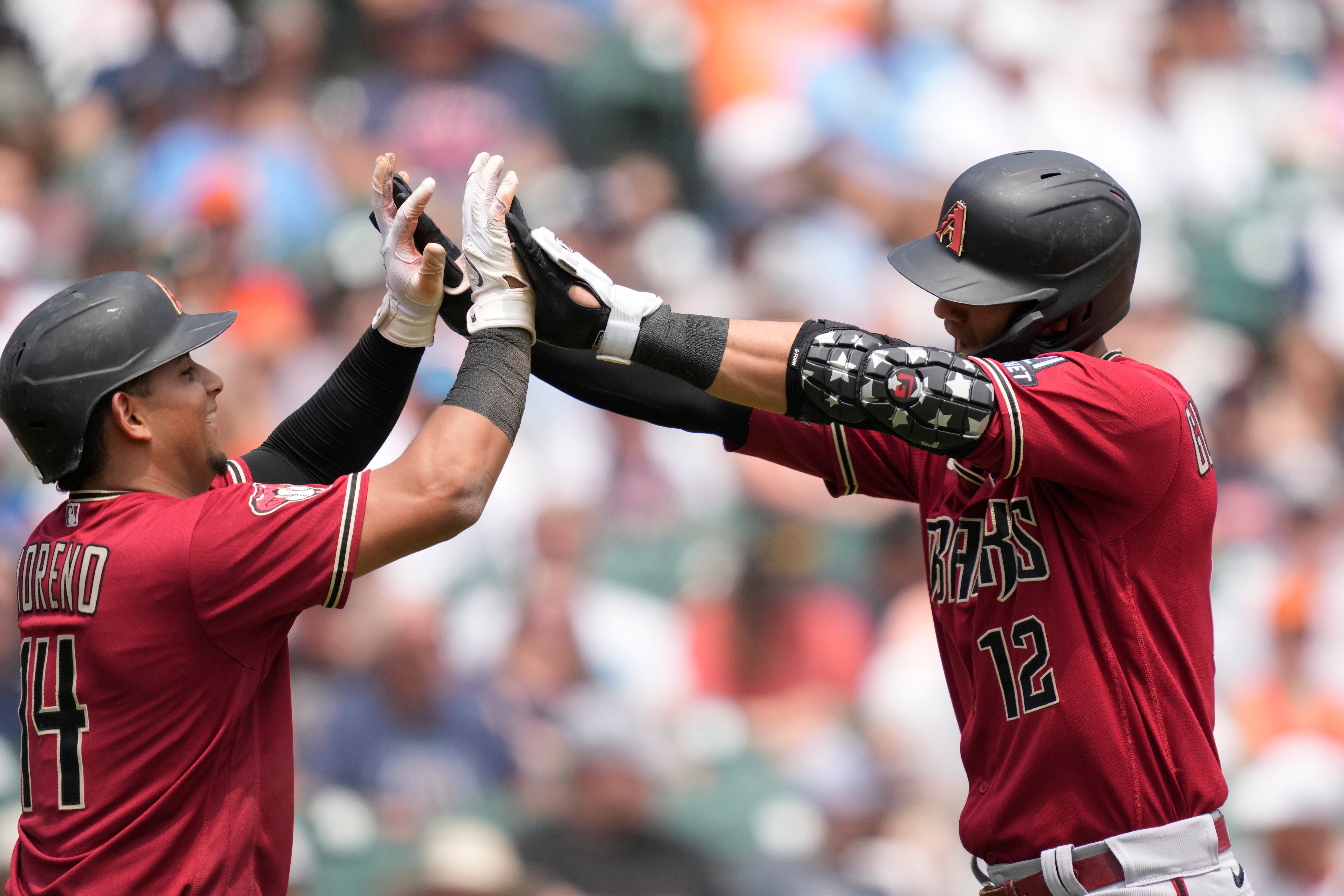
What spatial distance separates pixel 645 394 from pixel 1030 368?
2.98 feet

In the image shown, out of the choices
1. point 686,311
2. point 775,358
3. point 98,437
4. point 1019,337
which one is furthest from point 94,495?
point 686,311

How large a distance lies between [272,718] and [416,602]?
351 centimetres

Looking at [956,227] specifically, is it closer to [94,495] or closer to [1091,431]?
[1091,431]

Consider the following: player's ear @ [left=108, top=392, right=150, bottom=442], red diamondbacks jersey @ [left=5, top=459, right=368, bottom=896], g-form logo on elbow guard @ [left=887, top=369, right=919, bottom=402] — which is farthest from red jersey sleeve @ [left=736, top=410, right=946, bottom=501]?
player's ear @ [left=108, top=392, right=150, bottom=442]

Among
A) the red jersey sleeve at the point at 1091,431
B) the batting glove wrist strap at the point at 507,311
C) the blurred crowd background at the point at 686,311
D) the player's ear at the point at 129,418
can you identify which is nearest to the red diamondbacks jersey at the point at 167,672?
the player's ear at the point at 129,418

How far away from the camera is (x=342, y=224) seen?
280 inches

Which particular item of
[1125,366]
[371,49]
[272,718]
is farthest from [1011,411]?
[371,49]

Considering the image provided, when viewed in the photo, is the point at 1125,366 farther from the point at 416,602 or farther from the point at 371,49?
the point at 371,49

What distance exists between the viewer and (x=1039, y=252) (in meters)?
2.73

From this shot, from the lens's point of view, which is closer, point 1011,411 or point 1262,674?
point 1011,411

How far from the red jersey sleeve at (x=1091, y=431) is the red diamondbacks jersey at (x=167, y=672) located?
1.23 metres

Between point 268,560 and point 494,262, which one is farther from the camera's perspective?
point 494,262

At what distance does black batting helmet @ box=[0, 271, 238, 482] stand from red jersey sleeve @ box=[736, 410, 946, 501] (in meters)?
1.25

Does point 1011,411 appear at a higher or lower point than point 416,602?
lower
